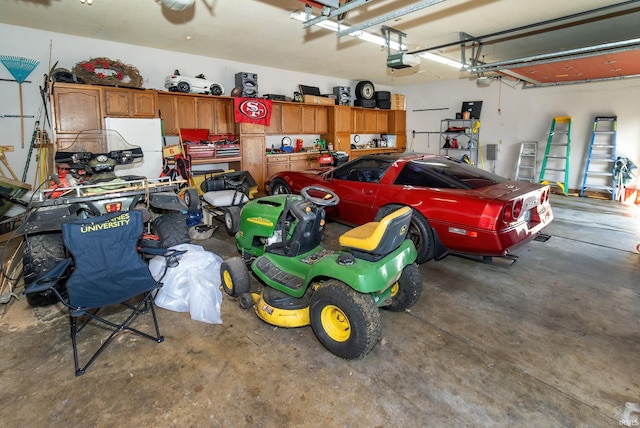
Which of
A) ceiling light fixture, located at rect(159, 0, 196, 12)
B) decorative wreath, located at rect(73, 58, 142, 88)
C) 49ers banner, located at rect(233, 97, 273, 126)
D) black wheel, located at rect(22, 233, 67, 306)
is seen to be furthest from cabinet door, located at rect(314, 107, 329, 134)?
black wheel, located at rect(22, 233, 67, 306)

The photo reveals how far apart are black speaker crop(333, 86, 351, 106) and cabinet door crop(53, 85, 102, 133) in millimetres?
5785

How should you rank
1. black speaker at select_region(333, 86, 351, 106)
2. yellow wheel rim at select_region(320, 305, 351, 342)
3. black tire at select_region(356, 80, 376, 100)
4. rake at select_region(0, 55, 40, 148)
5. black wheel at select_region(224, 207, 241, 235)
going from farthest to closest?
black tire at select_region(356, 80, 376, 100) → black speaker at select_region(333, 86, 351, 106) → rake at select_region(0, 55, 40, 148) → black wheel at select_region(224, 207, 241, 235) → yellow wheel rim at select_region(320, 305, 351, 342)

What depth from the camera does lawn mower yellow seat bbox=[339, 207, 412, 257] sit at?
7.12 ft

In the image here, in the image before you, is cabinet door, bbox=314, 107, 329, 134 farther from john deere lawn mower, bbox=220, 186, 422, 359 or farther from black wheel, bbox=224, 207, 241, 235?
john deere lawn mower, bbox=220, 186, 422, 359

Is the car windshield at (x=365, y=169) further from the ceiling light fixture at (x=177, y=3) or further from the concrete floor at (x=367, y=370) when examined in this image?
the ceiling light fixture at (x=177, y=3)

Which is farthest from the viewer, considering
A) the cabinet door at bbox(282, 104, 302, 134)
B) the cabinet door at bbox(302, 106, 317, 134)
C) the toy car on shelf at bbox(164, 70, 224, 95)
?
the cabinet door at bbox(302, 106, 317, 134)

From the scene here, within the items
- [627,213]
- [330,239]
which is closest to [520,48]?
[627,213]

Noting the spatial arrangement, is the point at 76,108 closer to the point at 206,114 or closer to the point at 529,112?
the point at 206,114

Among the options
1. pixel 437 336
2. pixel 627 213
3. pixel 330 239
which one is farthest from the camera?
pixel 627 213

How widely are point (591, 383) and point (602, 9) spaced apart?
444 cm

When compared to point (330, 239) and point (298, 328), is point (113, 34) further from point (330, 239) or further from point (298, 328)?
point (298, 328)

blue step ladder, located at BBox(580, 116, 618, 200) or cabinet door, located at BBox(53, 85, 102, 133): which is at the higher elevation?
cabinet door, located at BBox(53, 85, 102, 133)

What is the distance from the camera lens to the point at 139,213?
2.45 meters

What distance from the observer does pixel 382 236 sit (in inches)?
85.1
